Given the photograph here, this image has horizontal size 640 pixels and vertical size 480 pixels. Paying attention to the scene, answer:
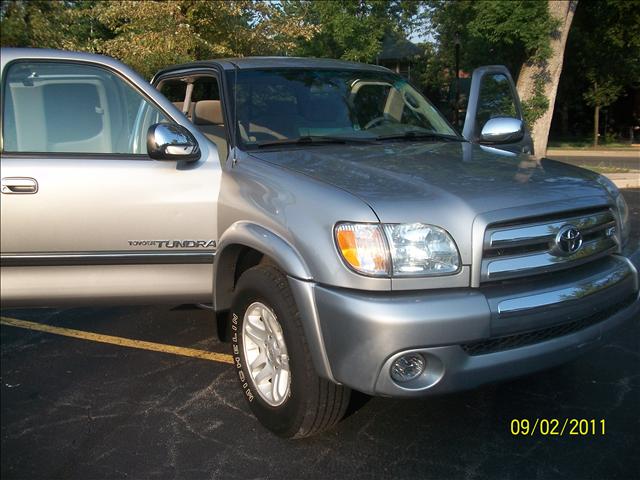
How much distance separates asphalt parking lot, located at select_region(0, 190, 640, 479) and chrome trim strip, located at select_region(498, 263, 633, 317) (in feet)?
2.59

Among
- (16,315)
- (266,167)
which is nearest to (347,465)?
(266,167)

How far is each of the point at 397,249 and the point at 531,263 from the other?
0.64 metres

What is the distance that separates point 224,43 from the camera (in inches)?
435

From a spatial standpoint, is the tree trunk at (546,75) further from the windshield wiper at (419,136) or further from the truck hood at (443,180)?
the truck hood at (443,180)

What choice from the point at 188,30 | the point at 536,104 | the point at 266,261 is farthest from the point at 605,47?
the point at 266,261

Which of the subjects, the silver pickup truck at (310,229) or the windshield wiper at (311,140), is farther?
the windshield wiper at (311,140)

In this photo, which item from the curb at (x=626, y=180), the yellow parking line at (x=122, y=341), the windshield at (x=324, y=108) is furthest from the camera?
the curb at (x=626, y=180)

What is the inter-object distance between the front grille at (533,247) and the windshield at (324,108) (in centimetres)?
134

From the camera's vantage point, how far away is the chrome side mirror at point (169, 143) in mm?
3156

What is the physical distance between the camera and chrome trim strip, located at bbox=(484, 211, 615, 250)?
8.57 feet

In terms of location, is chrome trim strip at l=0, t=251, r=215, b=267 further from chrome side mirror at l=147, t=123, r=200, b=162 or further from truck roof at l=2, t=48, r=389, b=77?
truck roof at l=2, t=48, r=389, b=77

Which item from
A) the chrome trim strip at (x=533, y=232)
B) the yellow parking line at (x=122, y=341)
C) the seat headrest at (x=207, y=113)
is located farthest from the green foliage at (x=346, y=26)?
the chrome trim strip at (x=533, y=232)
